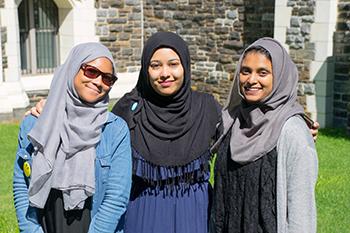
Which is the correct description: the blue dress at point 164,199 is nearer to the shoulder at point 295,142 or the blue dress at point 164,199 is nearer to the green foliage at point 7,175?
the shoulder at point 295,142

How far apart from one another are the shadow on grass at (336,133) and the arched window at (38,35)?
17.7 feet

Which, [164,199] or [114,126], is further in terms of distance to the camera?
[164,199]

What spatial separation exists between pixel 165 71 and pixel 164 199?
0.65m

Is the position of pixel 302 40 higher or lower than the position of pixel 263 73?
lower

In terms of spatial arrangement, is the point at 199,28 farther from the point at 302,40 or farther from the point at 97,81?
the point at 97,81

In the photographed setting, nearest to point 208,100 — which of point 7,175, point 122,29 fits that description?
point 7,175

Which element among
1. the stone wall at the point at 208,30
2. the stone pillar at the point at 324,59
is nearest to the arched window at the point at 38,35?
the stone wall at the point at 208,30

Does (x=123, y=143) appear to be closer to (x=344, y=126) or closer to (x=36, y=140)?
(x=36, y=140)

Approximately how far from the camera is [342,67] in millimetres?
9055

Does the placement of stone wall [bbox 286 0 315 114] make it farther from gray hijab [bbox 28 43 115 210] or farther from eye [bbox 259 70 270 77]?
gray hijab [bbox 28 43 115 210]

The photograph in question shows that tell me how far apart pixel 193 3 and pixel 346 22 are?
11.6 ft

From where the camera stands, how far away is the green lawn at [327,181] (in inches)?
197

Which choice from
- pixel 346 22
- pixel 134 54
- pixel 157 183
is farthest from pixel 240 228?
pixel 134 54

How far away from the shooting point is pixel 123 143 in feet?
8.70
